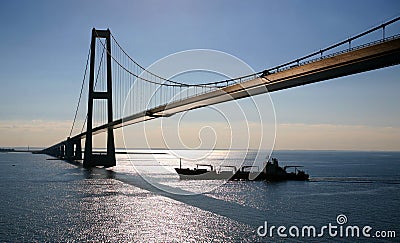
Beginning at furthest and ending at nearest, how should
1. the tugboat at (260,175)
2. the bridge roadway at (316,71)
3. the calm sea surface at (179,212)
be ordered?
Answer: the tugboat at (260,175), the calm sea surface at (179,212), the bridge roadway at (316,71)

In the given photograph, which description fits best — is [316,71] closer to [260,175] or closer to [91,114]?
[260,175]

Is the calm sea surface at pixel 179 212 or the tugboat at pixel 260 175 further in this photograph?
the tugboat at pixel 260 175

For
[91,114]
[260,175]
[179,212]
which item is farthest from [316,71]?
[91,114]

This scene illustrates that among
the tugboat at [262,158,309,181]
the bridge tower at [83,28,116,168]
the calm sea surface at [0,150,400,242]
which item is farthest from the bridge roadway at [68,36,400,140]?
the bridge tower at [83,28,116,168]

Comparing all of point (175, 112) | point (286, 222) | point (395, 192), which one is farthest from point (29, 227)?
point (395, 192)

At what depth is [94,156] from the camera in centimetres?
7888

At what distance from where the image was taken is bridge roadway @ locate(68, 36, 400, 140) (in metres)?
22.6

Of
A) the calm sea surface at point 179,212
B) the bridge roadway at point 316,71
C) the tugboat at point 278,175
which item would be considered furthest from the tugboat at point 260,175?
the bridge roadway at point 316,71

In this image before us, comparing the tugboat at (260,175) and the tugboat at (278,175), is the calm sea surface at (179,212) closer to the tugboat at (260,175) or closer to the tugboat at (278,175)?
the tugboat at (278,175)

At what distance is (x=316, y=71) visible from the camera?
87.7ft

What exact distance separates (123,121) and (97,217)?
34.3 meters

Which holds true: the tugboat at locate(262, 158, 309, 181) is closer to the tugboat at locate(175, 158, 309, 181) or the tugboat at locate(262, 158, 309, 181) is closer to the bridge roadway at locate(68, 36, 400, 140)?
the tugboat at locate(175, 158, 309, 181)

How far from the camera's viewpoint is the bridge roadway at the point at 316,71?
891 inches

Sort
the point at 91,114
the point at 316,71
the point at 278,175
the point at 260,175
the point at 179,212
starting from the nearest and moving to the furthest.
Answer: the point at 316,71 → the point at 179,212 → the point at 278,175 → the point at 260,175 → the point at 91,114
